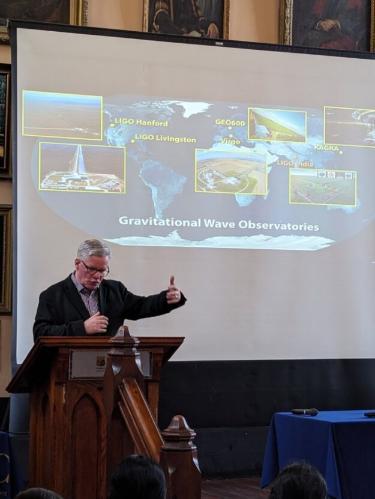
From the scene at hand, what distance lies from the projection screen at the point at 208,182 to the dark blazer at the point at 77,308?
227 cm

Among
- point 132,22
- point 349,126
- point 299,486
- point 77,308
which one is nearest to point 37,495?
point 299,486

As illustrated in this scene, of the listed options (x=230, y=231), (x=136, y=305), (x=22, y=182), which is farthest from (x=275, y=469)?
(x=22, y=182)

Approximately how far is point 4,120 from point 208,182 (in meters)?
1.79

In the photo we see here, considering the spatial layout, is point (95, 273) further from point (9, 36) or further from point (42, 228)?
point (9, 36)

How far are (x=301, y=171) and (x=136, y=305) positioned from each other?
325 cm

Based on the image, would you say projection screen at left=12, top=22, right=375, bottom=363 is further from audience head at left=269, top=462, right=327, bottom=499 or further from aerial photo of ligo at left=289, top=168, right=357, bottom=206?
audience head at left=269, top=462, right=327, bottom=499

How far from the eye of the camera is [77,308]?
15.1 ft

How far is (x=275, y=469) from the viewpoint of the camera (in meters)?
5.43

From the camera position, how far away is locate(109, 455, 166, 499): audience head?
2.17 meters

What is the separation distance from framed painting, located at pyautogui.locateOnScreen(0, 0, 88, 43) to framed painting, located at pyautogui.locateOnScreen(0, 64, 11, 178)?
1.55 feet

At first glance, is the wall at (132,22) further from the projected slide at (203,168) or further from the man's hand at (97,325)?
the man's hand at (97,325)

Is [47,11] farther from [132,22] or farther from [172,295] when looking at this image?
[172,295]

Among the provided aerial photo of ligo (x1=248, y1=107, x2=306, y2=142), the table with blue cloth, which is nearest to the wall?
aerial photo of ligo (x1=248, y1=107, x2=306, y2=142)

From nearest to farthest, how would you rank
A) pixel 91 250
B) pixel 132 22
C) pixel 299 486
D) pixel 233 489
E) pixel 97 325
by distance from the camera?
pixel 299 486
pixel 97 325
pixel 91 250
pixel 233 489
pixel 132 22
